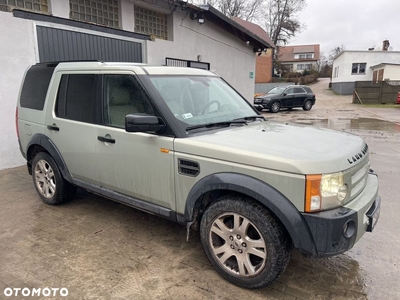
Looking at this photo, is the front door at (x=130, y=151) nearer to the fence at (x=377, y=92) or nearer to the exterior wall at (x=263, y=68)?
the fence at (x=377, y=92)

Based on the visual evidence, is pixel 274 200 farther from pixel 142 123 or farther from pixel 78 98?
pixel 78 98

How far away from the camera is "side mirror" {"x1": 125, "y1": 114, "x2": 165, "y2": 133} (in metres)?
2.81

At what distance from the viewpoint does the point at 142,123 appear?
2.82m

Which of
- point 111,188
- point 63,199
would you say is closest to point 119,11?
point 63,199

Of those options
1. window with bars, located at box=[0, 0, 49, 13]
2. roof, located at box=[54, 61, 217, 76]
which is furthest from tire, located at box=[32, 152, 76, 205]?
window with bars, located at box=[0, 0, 49, 13]

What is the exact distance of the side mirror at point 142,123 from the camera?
2.81 meters

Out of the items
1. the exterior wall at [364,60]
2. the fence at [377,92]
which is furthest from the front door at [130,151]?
the exterior wall at [364,60]

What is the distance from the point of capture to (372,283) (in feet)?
9.29

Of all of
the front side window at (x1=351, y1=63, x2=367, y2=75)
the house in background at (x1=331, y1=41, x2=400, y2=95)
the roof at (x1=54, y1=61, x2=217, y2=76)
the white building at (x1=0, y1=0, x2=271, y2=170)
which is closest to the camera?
the roof at (x1=54, y1=61, x2=217, y2=76)

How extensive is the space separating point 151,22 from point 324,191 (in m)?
8.92

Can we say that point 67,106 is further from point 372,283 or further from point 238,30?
point 238,30

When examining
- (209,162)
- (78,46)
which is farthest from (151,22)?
(209,162)

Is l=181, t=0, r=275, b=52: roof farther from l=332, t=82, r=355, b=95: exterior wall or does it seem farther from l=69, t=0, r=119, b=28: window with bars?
l=332, t=82, r=355, b=95: exterior wall

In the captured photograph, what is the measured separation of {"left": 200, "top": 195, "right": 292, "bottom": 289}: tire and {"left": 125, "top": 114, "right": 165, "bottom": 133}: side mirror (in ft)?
2.97
